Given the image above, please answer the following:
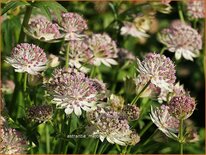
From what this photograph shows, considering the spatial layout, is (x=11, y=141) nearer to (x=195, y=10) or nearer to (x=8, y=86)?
(x=8, y=86)

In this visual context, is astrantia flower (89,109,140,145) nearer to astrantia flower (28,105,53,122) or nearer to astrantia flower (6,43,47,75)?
astrantia flower (28,105,53,122)

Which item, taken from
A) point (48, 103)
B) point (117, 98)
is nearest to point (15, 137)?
point (48, 103)

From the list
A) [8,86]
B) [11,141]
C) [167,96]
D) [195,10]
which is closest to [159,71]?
[167,96]

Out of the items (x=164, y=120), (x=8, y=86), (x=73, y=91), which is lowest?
(x=8, y=86)

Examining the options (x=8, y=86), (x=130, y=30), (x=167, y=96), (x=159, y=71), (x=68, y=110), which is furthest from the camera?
A: (x=130, y=30)

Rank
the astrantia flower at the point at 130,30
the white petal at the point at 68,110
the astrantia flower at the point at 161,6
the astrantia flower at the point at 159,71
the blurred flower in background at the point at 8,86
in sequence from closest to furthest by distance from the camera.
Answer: the white petal at the point at 68,110 → the astrantia flower at the point at 159,71 → the blurred flower in background at the point at 8,86 → the astrantia flower at the point at 161,6 → the astrantia flower at the point at 130,30

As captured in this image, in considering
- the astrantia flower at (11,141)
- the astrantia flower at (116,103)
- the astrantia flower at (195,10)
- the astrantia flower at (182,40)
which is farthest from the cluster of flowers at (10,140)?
the astrantia flower at (195,10)

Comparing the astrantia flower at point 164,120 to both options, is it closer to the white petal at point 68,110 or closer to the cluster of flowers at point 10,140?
the white petal at point 68,110
